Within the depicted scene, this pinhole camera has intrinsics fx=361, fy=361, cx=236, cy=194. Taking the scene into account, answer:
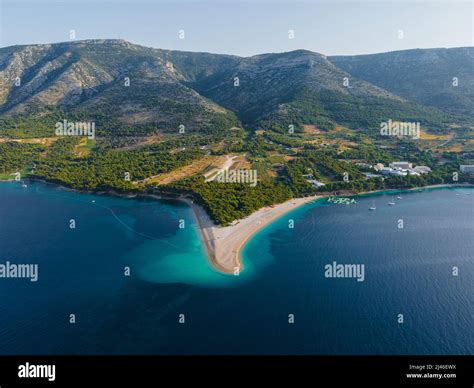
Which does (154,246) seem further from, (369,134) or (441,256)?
(369,134)

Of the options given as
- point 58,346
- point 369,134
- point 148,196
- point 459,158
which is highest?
point 369,134

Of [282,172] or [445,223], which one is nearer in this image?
[445,223]

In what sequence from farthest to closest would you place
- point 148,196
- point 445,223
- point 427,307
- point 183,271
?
point 148,196
point 445,223
point 183,271
point 427,307

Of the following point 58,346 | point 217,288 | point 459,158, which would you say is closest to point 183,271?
point 217,288

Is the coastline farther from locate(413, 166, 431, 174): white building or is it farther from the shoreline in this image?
locate(413, 166, 431, 174): white building

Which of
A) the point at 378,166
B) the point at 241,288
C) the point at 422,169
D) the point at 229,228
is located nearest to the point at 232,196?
the point at 229,228

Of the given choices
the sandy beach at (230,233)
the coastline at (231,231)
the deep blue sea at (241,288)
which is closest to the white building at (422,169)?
the deep blue sea at (241,288)

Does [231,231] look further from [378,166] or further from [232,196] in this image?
[378,166]
